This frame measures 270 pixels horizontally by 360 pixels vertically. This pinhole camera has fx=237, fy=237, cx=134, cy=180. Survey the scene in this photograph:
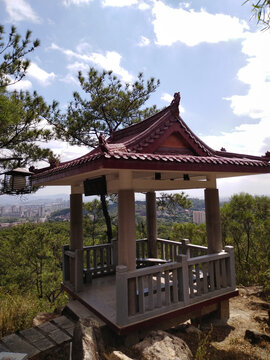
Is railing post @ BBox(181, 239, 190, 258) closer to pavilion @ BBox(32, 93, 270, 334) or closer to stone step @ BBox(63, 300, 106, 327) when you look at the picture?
pavilion @ BBox(32, 93, 270, 334)

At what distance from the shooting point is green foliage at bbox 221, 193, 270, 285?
9.61 meters

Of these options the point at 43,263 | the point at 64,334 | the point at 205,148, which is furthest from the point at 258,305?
the point at 43,263

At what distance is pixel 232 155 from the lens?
5.62 m

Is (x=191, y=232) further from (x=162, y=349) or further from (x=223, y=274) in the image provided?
(x=162, y=349)

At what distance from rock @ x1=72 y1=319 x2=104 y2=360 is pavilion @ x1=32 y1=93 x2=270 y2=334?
2.01 ft

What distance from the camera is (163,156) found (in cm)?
388

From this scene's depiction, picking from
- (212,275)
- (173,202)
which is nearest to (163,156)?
(212,275)

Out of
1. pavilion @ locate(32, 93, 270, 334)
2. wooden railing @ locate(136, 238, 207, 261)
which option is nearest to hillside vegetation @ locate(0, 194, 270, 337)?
pavilion @ locate(32, 93, 270, 334)

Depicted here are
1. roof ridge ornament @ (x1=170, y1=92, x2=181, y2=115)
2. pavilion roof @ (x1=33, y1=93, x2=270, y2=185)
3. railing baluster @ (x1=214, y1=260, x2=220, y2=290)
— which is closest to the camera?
pavilion roof @ (x1=33, y1=93, x2=270, y2=185)

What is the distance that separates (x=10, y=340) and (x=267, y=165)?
5.98 metres

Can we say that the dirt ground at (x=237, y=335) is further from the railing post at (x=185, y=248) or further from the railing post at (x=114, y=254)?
the railing post at (x=114, y=254)

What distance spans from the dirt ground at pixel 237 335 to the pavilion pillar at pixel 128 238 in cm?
125

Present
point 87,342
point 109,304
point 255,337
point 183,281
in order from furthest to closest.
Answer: point 109,304 → point 183,281 → point 255,337 → point 87,342

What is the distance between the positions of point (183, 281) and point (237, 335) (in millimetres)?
1660
